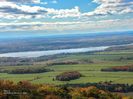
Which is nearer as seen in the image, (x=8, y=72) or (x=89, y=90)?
(x=89, y=90)

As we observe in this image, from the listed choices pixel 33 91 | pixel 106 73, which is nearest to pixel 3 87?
pixel 33 91

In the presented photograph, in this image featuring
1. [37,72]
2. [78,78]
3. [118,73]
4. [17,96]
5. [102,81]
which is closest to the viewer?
[17,96]

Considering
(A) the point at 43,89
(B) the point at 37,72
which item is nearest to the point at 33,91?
(A) the point at 43,89

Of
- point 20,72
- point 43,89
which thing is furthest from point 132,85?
point 20,72

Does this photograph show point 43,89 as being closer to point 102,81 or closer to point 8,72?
point 102,81

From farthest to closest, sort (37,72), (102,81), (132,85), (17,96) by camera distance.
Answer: (37,72) < (102,81) < (132,85) < (17,96)

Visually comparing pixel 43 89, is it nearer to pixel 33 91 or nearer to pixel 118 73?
pixel 33 91

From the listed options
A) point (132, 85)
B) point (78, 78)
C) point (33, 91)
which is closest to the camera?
point (33, 91)

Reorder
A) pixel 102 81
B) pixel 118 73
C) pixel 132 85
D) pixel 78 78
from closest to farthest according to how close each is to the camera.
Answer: pixel 132 85 → pixel 102 81 → pixel 78 78 → pixel 118 73

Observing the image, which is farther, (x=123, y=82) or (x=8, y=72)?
(x=8, y=72)
